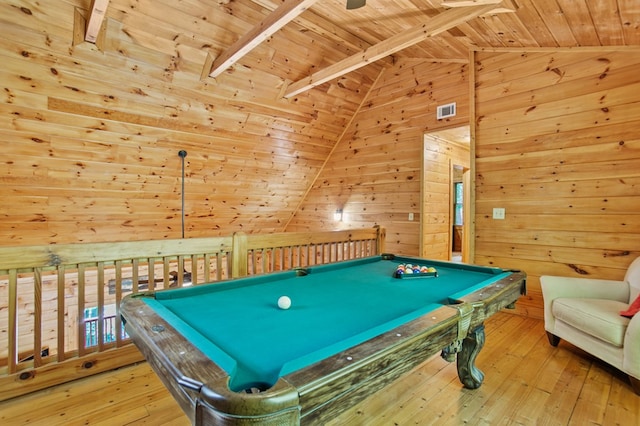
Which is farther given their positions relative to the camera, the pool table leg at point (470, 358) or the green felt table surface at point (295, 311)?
the pool table leg at point (470, 358)

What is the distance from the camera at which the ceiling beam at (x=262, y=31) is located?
231 centimetres

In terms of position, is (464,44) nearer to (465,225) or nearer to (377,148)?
(377,148)

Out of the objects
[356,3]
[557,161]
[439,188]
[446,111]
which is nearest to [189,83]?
[356,3]

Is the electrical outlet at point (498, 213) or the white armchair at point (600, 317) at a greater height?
the electrical outlet at point (498, 213)

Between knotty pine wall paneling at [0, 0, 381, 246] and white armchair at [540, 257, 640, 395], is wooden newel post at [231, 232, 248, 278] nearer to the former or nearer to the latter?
knotty pine wall paneling at [0, 0, 381, 246]

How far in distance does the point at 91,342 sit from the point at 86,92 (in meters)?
4.97

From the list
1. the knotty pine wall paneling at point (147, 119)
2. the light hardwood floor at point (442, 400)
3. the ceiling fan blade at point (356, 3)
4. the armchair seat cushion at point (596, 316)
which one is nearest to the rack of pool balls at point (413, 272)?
the light hardwood floor at point (442, 400)

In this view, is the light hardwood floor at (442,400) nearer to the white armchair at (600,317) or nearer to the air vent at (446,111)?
the white armchair at (600,317)

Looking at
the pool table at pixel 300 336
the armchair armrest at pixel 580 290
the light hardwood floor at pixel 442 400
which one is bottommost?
the light hardwood floor at pixel 442 400

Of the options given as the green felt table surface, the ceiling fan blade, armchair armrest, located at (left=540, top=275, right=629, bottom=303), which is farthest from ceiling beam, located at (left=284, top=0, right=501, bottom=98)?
armchair armrest, located at (left=540, top=275, right=629, bottom=303)

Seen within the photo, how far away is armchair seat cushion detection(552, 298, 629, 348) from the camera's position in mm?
2066

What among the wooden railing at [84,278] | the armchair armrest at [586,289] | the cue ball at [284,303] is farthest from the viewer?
the armchair armrest at [586,289]

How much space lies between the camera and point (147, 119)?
3.58 meters

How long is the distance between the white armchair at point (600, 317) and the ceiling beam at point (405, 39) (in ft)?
7.23
